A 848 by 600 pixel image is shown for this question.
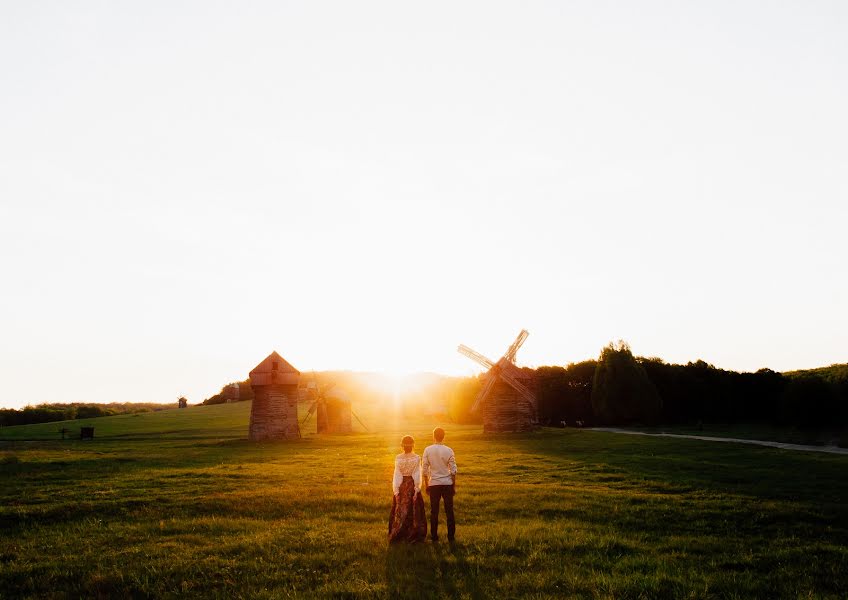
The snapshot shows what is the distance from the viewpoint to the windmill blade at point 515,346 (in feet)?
174

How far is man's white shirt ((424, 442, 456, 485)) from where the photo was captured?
45.7 feet

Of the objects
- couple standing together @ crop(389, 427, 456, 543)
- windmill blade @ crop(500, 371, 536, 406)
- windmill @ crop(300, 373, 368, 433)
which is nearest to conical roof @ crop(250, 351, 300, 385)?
windmill @ crop(300, 373, 368, 433)

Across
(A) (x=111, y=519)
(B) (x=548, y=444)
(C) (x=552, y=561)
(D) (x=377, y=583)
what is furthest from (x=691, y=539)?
(B) (x=548, y=444)

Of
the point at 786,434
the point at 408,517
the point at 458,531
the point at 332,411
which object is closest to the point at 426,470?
the point at 408,517

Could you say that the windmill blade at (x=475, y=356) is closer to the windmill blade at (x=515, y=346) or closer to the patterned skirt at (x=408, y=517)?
the windmill blade at (x=515, y=346)

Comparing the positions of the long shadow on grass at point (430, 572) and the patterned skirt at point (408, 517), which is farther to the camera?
the patterned skirt at point (408, 517)

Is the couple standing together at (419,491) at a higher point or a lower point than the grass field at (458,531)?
higher

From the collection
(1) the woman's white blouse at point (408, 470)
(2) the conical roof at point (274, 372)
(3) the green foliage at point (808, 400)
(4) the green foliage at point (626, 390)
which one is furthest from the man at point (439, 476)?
(4) the green foliage at point (626, 390)

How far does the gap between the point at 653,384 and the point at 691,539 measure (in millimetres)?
46188

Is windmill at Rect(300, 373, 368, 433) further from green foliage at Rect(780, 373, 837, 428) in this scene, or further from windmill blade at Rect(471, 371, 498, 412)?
green foliage at Rect(780, 373, 837, 428)

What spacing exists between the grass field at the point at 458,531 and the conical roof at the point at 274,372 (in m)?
20.8

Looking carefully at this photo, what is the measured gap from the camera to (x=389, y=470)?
27328 mm

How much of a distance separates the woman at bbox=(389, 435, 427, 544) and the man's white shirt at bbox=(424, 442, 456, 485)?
42cm

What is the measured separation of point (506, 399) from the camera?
4984 centimetres
